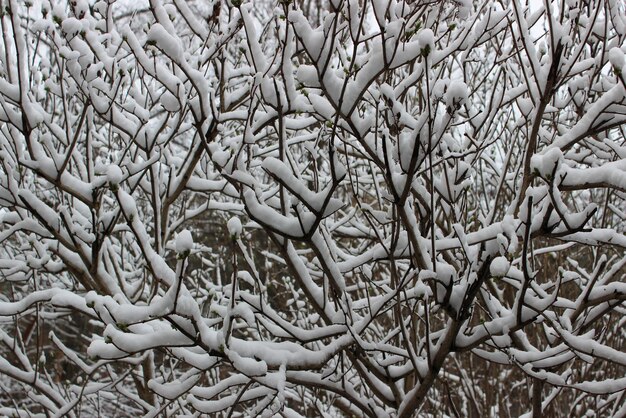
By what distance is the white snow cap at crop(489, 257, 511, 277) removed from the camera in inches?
69.9

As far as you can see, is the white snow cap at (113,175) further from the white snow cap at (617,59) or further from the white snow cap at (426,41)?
the white snow cap at (617,59)

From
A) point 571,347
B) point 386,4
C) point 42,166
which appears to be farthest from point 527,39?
point 42,166

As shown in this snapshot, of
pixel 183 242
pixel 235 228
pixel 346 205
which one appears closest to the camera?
pixel 183 242

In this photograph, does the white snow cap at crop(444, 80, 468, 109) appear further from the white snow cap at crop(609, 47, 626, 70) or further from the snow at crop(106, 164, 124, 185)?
the snow at crop(106, 164, 124, 185)

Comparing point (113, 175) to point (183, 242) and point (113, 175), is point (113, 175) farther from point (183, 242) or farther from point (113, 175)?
point (183, 242)

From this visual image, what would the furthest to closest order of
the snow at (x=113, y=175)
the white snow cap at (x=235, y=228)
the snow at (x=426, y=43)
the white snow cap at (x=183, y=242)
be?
the snow at (x=113, y=175), the snow at (x=426, y=43), the white snow cap at (x=235, y=228), the white snow cap at (x=183, y=242)

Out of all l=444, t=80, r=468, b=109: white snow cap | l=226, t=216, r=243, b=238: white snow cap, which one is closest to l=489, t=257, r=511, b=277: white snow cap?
l=444, t=80, r=468, b=109: white snow cap

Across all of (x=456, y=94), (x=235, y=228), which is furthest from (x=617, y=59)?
(x=235, y=228)

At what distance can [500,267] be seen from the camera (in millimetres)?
1779

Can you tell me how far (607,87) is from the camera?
2832mm

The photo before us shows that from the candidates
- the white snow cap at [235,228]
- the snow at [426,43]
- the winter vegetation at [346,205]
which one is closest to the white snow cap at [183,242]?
the winter vegetation at [346,205]

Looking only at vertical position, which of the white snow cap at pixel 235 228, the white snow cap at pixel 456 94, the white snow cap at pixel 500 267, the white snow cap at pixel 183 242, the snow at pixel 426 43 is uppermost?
the snow at pixel 426 43

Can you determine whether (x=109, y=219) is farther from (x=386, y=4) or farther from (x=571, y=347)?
(x=571, y=347)

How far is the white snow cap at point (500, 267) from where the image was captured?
1.78m
